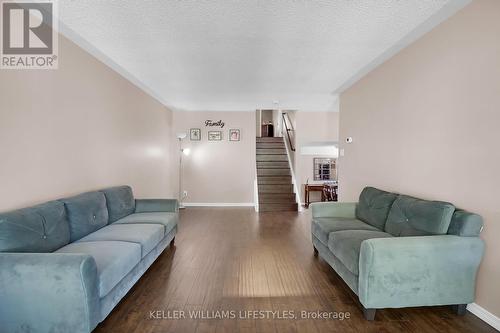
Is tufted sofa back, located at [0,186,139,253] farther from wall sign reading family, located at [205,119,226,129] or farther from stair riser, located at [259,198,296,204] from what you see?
wall sign reading family, located at [205,119,226,129]

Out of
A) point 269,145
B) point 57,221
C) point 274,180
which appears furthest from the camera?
point 269,145

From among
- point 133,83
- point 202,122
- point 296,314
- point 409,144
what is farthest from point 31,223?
point 202,122

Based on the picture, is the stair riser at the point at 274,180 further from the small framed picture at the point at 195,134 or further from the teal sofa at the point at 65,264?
the teal sofa at the point at 65,264

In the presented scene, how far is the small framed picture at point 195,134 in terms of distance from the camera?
720 cm

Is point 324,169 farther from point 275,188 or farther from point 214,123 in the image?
point 214,123

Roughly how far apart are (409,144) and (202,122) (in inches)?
211

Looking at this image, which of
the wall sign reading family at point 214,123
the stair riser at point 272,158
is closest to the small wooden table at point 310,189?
the stair riser at point 272,158

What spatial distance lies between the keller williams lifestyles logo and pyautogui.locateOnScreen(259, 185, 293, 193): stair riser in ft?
17.7

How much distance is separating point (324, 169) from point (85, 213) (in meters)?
6.96

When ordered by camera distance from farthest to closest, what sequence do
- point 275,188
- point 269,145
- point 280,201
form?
point 269,145, point 275,188, point 280,201

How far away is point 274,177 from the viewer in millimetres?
7688

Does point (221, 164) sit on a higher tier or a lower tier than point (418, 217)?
higher

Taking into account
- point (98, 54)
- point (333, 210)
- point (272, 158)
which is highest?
point (98, 54)

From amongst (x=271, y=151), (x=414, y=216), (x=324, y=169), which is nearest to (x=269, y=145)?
(x=271, y=151)
